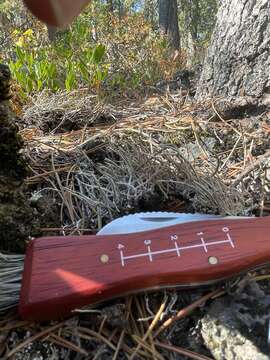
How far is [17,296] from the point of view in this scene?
961 millimetres

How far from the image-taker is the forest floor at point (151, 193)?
0.90 meters

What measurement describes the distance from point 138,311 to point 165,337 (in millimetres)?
82

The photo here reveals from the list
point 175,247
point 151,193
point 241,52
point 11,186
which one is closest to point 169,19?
point 241,52

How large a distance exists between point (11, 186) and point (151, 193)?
1.33ft

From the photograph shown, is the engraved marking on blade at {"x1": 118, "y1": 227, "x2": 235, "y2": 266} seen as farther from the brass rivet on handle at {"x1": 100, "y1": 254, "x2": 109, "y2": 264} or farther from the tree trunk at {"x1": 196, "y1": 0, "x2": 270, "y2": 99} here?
the tree trunk at {"x1": 196, "y1": 0, "x2": 270, "y2": 99}

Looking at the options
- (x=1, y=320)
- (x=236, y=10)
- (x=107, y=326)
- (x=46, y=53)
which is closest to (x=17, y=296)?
(x=1, y=320)

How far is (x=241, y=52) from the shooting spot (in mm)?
1911

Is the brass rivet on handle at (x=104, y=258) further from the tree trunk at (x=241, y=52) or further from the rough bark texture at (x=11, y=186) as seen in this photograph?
the tree trunk at (x=241, y=52)

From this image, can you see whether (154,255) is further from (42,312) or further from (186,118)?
(186,118)

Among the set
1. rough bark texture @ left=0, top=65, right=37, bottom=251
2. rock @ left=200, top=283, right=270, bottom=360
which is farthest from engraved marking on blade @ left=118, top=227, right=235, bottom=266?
rough bark texture @ left=0, top=65, right=37, bottom=251

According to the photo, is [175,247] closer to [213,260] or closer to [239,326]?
[213,260]

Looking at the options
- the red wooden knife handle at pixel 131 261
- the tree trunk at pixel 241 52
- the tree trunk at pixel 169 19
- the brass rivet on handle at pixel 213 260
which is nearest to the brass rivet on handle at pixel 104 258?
the red wooden knife handle at pixel 131 261

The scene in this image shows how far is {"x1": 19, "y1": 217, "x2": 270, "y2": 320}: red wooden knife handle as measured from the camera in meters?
0.92

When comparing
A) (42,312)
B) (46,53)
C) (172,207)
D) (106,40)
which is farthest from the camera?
(106,40)
